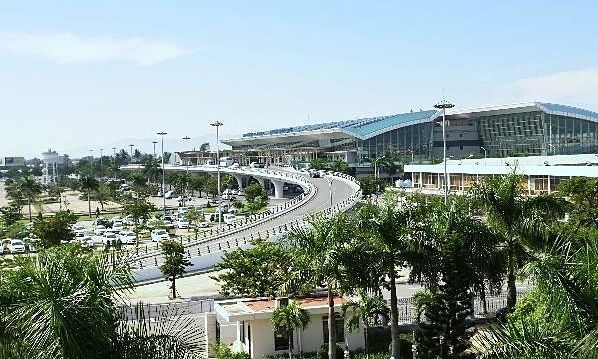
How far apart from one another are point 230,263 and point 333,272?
985 centimetres

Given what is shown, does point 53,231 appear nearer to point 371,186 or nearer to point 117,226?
point 117,226

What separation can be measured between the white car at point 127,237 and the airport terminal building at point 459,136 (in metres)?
45.5

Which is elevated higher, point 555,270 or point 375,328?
point 555,270

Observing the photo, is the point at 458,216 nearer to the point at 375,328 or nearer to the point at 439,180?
the point at 375,328

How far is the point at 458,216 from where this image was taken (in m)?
19.0

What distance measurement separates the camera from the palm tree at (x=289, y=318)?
19.0 meters

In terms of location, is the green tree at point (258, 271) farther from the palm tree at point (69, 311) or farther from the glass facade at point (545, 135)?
the glass facade at point (545, 135)

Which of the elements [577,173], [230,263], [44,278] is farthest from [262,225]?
[44,278]

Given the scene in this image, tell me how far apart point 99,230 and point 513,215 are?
48.2m

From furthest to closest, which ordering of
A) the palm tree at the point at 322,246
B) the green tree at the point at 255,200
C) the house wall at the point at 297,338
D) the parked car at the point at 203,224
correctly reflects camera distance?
the green tree at the point at 255,200 < the parked car at the point at 203,224 < the house wall at the point at 297,338 < the palm tree at the point at 322,246

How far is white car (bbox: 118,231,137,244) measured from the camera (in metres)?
54.3

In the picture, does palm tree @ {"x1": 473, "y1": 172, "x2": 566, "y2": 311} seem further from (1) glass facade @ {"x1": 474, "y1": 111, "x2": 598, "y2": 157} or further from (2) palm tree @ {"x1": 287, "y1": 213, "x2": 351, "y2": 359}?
(1) glass facade @ {"x1": 474, "y1": 111, "x2": 598, "y2": 157}

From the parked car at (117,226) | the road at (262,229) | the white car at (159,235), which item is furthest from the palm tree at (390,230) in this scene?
the parked car at (117,226)

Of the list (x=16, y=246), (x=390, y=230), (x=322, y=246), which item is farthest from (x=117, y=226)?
(x=390, y=230)
